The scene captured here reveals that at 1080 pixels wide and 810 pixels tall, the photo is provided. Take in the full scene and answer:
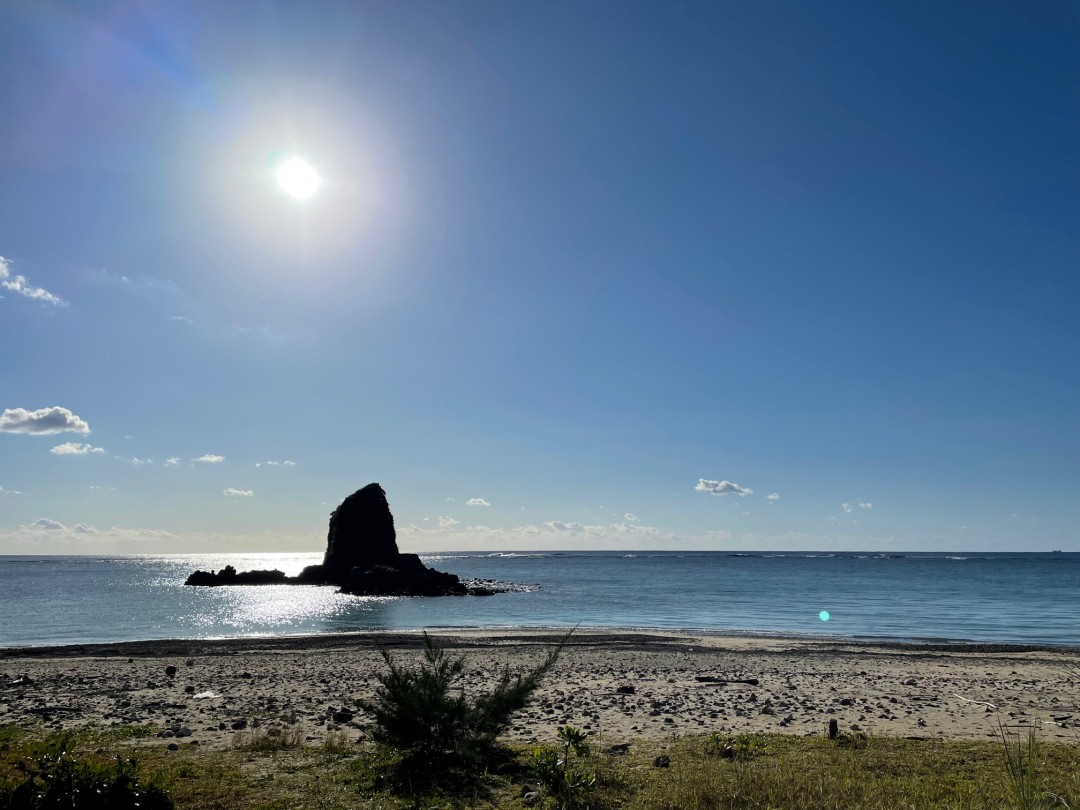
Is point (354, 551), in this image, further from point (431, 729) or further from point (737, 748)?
point (737, 748)

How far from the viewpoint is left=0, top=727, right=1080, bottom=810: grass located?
859 cm

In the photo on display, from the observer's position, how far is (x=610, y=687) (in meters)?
19.6

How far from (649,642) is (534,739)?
22.5 m

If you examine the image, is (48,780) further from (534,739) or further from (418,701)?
(534,739)

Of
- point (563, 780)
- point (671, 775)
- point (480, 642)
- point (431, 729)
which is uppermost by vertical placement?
point (431, 729)

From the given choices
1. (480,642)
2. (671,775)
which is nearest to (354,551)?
(480,642)

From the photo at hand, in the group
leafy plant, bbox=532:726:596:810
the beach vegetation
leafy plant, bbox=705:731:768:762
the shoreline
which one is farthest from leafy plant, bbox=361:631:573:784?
the shoreline

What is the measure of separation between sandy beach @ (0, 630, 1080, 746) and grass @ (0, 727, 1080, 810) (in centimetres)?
149

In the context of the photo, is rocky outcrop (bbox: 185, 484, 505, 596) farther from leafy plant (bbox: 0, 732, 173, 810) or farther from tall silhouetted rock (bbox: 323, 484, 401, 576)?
leafy plant (bbox: 0, 732, 173, 810)

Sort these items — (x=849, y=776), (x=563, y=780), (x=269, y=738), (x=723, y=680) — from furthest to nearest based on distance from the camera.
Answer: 1. (x=723, y=680)
2. (x=269, y=738)
3. (x=849, y=776)
4. (x=563, y=780)

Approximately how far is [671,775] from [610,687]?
9851 mm

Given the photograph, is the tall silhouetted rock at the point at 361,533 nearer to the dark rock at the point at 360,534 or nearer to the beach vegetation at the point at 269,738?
the dark rock at the point at 360,534

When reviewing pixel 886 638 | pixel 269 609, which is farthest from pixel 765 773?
pixel 269 609

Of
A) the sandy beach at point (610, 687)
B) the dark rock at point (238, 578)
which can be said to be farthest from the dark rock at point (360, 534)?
the sandy beach at point (610, 687)
